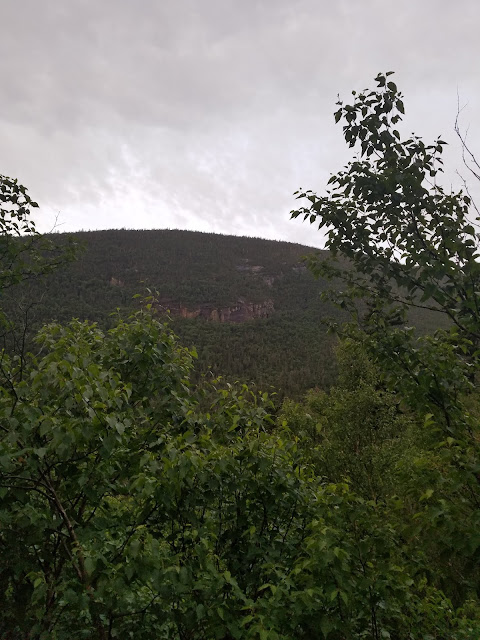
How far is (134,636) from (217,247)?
19273 centimetres

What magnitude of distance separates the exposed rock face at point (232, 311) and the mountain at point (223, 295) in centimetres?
37

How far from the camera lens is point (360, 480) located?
45.7 ft

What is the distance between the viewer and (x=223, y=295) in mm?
163000

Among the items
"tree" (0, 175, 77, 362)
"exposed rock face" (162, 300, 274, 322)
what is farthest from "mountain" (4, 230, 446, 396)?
"tree" (0, 175, 77, 362)

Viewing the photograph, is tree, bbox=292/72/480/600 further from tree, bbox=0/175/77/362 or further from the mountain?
the mountain

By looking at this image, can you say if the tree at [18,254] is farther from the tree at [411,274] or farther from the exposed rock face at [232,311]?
the exposed rock face at [232,311]

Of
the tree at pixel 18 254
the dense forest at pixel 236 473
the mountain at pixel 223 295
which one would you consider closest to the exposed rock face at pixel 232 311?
the mountain at pixel 223 295

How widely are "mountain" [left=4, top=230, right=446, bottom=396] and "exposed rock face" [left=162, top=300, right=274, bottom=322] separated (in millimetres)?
373

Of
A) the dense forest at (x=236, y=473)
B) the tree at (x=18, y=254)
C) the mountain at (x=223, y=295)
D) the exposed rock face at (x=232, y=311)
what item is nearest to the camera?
the dense forest at (x=236, y=473)

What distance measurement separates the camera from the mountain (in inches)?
3679

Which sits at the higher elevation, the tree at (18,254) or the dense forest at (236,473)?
the tree at (18,254)

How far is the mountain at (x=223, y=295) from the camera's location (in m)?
93.4

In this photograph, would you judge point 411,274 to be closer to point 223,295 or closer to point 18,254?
point 18,254

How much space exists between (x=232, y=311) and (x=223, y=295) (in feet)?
29.3
